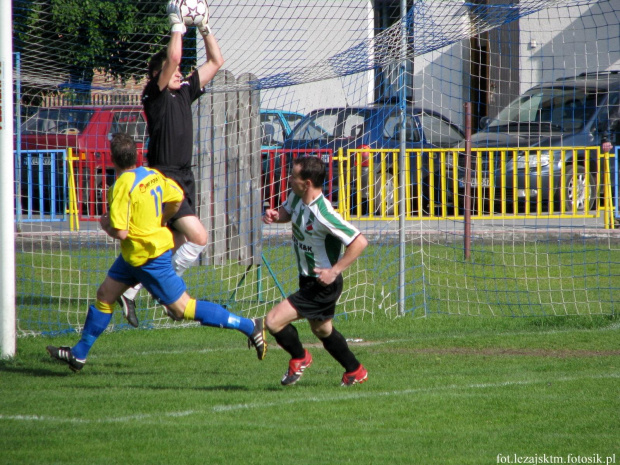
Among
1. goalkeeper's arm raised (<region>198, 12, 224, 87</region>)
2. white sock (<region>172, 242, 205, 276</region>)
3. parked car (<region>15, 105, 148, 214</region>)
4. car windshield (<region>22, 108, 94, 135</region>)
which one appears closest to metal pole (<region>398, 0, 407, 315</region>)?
white sock (<region>172, 242, 205, 276</region>)

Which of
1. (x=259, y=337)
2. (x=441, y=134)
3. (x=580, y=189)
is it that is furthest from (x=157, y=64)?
(x=580, y=189)

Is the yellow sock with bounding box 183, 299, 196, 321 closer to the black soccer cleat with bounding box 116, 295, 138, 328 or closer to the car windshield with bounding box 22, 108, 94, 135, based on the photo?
the black soccer cleat with bounding box 116, 295, 138, 328

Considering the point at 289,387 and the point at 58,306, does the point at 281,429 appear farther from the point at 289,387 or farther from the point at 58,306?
the point at 58,306

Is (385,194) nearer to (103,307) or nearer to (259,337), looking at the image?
(259,337)

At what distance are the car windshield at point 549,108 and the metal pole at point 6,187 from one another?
24.4ft

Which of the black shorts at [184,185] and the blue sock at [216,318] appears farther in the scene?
the black shorts at [184,185]

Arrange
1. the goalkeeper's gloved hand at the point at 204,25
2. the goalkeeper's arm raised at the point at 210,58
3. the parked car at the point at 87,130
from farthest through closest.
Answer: the parked car at the point at 87,130 → the goalkeeper's arm raised at the point at 210,58 → the goalkeeper's gloved hand at the point at 204,25

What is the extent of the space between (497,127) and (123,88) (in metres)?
6.08

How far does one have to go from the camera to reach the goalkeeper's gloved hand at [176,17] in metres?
6.59

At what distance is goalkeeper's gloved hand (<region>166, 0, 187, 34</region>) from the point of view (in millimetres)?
6589

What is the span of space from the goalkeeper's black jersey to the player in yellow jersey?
0.59 m

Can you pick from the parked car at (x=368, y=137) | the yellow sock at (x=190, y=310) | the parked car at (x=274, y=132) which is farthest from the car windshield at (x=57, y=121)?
the yellow sock at (x=190, y=310)

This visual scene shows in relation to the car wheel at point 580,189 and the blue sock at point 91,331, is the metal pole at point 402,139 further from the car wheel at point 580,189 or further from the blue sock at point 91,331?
the car wheel at point 580,189

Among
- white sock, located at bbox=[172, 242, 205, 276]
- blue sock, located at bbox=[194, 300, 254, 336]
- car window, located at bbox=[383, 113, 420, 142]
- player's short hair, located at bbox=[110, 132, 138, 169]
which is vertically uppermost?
car window, located at bbox=[383, 113, 420, 142]
